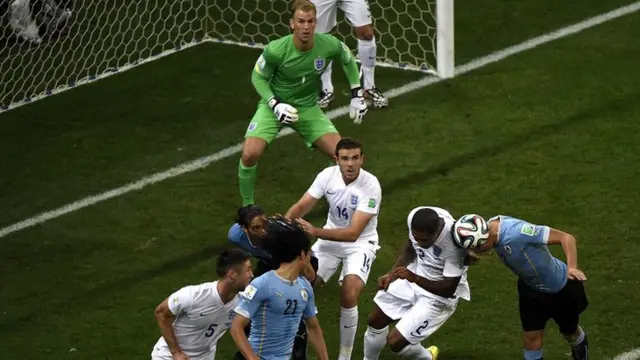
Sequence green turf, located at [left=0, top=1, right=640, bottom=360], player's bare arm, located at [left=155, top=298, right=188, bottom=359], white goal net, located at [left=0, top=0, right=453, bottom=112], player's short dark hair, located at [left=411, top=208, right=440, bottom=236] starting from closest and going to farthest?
1. player's bare arm, located at [left=155, top=298, right=188, bottom=359]
2. player's short dark hair, located at [left=411, top=208, right=440, bottom=236]
3. green turf, located at [left=0, top=1, right=640, bottom=360]
4. white goal net, located at [left=0, top=0, right=453, bottom=112]

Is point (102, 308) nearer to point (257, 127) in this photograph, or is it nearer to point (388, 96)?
point (257, 127)

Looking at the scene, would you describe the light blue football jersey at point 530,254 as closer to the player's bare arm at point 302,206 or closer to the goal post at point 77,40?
the player's bare arm at point 302,206

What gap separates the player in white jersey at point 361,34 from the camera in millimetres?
13352

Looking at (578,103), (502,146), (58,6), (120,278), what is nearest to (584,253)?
(502,146)

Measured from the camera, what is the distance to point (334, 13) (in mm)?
13617

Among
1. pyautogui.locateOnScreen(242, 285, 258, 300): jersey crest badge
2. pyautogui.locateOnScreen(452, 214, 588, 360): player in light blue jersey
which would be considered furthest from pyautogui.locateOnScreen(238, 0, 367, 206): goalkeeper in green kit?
pyautogui.locateOnScreen(242, 285, 258, 300): jersey crest badge

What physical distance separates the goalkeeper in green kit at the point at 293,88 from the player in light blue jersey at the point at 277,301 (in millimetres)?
3411

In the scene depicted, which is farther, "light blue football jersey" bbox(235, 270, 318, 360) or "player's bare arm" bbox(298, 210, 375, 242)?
"player's bare arm" bbox(298, 210, 375, 242)

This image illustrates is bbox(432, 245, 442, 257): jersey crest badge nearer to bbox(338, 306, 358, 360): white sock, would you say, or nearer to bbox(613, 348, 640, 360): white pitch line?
bbox(338, 306, 358, 360): white sock

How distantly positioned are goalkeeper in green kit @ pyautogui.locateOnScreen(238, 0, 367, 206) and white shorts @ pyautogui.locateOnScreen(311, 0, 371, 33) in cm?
203

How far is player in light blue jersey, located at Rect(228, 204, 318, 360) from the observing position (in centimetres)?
884

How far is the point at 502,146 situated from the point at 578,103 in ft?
3.91

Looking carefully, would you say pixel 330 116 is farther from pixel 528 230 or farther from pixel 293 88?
pixel 528 230

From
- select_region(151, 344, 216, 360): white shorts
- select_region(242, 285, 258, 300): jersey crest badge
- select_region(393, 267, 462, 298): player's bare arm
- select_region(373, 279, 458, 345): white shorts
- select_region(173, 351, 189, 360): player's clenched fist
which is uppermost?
select_region(242, 285, 258, 300): jersey crest badge
